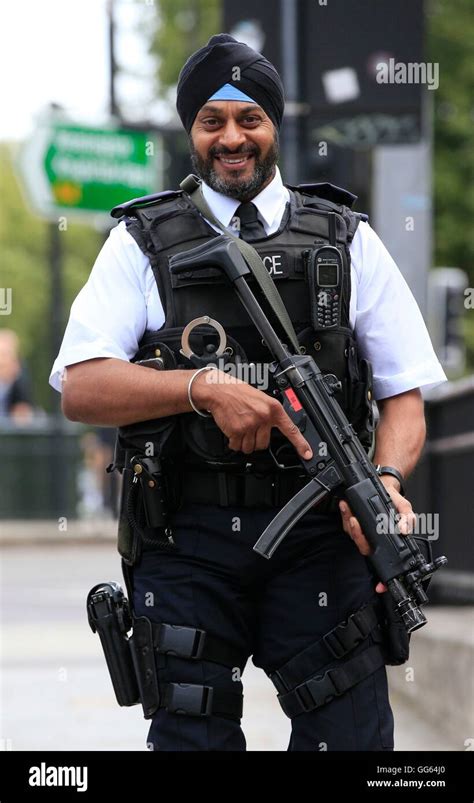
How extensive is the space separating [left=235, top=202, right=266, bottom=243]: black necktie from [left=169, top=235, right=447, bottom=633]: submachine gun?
143 mm

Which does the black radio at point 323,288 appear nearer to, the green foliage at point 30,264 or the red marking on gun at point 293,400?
the red marking on gun at point 293,400

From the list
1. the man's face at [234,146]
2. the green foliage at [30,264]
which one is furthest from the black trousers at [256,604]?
the green foliage at [30,264]

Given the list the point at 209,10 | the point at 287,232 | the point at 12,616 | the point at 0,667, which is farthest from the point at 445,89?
the point at 287,232

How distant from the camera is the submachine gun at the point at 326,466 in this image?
3637 mm

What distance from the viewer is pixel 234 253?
374 cm

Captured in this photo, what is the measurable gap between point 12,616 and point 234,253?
7.63 metres

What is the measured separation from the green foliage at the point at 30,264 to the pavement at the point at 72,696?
39.2 meters

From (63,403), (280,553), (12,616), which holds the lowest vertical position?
(280,553)

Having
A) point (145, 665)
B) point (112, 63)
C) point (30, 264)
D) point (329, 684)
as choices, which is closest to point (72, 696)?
point (145, 665)

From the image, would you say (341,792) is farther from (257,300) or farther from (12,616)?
(12,616)

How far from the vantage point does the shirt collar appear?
3.91 metres

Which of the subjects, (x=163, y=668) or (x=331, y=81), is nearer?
(x=163, y=668)

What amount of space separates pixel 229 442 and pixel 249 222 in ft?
1.86

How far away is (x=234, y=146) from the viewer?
380 cm
